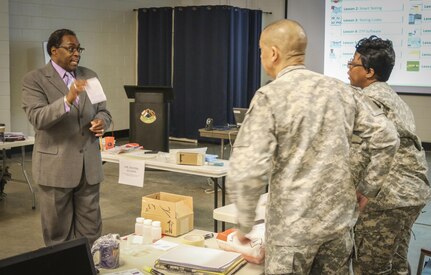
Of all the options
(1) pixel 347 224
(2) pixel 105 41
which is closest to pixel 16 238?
(1) pixel 347 224

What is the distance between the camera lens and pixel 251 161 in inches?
72.4

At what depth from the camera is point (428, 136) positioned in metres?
8.46

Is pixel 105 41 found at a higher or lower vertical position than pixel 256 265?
higher

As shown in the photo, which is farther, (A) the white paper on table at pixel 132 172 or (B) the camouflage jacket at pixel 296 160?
(A) the white paper on table at pixel 132 172

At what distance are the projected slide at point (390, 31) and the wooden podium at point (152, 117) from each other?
320 cm

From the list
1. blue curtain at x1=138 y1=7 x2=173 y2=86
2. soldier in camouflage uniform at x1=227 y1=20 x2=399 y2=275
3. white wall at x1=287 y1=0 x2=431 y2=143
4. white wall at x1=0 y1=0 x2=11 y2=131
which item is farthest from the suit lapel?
blue curtain at x1=138 y1=7 x2=173 y2=86

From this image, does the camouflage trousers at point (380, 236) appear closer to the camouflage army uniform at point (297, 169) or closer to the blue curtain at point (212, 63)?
the camouflage army uniform at point (297, 169)

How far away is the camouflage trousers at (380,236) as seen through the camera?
2.71 metres

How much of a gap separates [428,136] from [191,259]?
23.1ft

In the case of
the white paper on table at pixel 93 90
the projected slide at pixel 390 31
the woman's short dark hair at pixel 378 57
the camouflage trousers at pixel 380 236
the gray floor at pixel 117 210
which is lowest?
the gray floor at pixel 117 210

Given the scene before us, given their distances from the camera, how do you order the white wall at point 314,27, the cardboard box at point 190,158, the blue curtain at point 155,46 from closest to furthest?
1. the cardboard box at point 190,158
2. the white wall at point 314,27
3. the blue curtain at point 155,46

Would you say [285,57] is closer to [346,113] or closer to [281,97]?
[281,97]

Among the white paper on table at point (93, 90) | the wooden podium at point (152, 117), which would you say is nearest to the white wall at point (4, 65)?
the wooden podium at point (152, 117)

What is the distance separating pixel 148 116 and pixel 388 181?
3.67 metres
